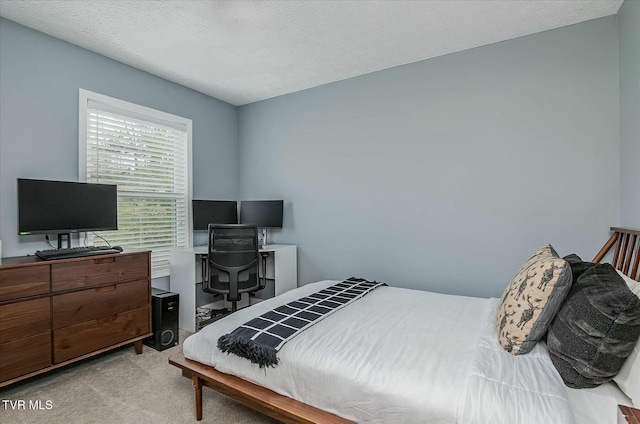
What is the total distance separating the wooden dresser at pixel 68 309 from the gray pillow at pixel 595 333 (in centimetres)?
293

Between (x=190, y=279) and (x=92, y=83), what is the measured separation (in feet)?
6.68

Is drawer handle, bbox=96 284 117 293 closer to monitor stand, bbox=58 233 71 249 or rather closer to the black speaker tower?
the black speaker tower

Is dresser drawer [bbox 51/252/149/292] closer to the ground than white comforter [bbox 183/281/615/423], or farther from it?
farther from it

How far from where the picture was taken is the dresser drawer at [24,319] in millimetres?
1971

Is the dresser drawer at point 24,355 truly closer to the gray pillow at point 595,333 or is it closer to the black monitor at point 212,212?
the black monitor at point 212,212

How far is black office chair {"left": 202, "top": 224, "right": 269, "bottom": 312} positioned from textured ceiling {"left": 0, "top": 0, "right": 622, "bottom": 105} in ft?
5.31

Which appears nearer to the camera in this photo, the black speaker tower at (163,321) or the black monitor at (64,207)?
the black monitor at (64,207)

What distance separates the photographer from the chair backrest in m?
2.88

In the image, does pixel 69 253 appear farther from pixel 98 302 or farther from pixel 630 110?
pixel 630 110

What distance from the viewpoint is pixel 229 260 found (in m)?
2.90

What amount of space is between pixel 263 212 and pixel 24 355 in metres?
2.40

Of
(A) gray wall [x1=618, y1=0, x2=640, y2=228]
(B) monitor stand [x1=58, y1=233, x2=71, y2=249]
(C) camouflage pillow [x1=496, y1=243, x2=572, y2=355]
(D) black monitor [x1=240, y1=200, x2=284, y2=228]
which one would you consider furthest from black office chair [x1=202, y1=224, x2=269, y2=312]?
(A) gray wall [x1=618, y1=0, x2=640, y2=228]

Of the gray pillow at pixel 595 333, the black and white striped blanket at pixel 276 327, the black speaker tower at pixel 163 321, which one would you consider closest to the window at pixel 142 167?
the black speaker tower at pixel 163 321

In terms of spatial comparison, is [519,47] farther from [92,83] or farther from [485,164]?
[92,83]
